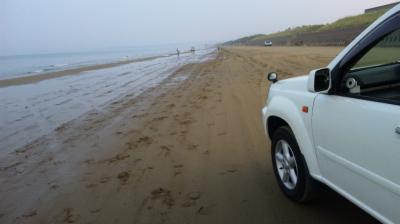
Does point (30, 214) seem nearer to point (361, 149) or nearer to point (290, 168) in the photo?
point (290, 168)

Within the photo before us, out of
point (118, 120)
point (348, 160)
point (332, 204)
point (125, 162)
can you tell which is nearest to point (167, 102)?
point (118, 120)

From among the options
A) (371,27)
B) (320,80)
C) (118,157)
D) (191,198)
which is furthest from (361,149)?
(118,157)

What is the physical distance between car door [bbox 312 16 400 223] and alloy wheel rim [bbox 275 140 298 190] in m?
0.62

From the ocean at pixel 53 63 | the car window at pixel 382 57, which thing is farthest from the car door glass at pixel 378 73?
the ocean at pixel 53 63

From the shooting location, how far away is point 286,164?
386cm

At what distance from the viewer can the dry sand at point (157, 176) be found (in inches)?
151

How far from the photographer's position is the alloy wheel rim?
12.3ft

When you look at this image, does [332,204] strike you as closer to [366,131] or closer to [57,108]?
[366,131]

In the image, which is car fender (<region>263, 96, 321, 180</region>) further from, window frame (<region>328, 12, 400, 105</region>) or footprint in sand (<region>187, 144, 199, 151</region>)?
footprint in sand (<region>187, 144, 199, 151</region>)

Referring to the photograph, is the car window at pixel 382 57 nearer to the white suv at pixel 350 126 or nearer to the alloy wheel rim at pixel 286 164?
the white suv at pixel 350 126

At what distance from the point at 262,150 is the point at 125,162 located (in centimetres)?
201

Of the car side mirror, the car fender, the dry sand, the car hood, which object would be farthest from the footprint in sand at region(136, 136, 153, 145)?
the car side mirror

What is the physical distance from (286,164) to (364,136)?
1459mm

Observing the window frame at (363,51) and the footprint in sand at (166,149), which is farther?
the footprint in sand at (166,149)
